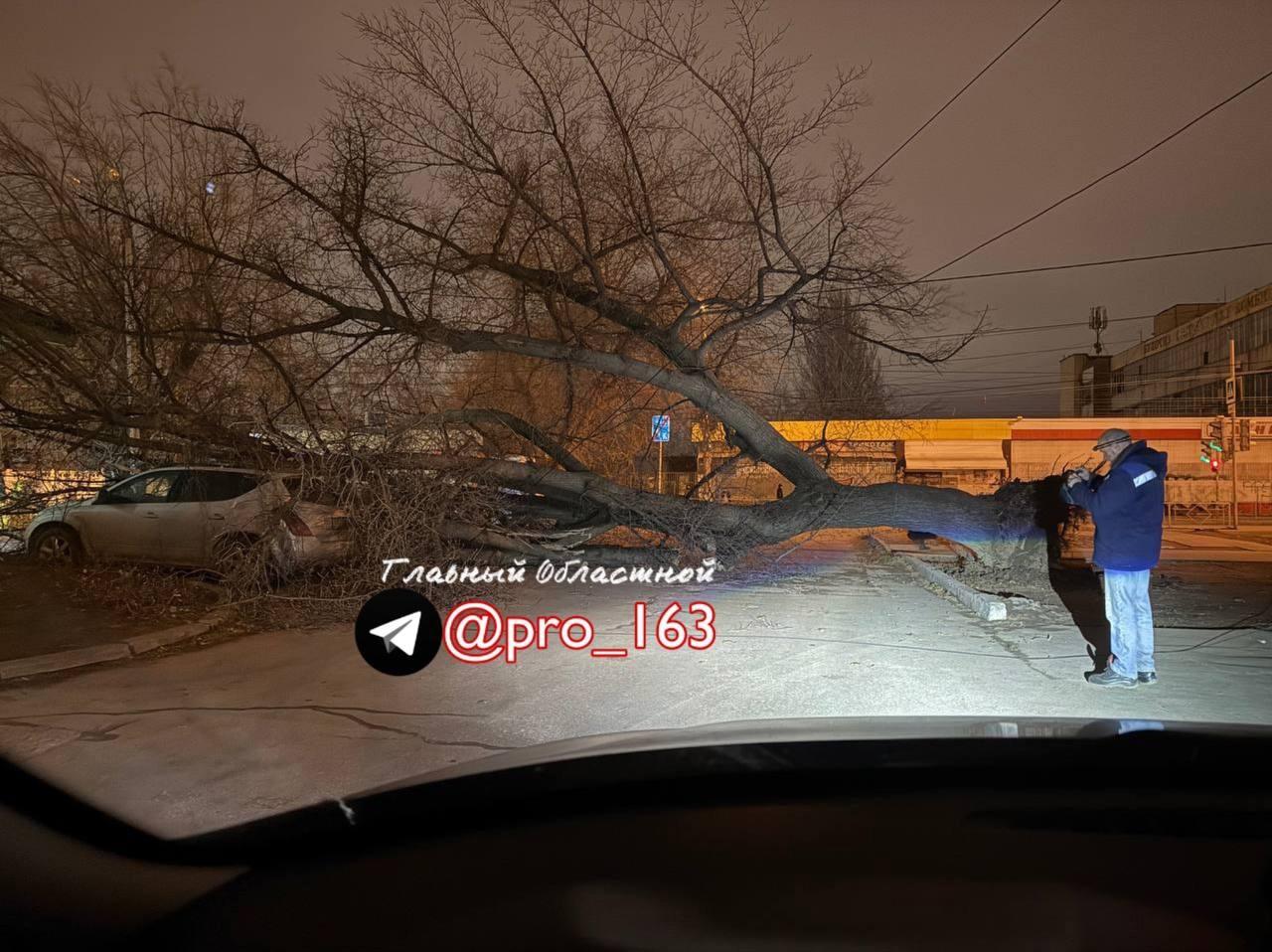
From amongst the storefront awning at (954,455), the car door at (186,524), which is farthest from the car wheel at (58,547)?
the storefront awning at (954,455)

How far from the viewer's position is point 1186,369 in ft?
182

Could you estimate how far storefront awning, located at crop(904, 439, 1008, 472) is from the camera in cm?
3347

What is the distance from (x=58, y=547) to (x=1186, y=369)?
60.1m

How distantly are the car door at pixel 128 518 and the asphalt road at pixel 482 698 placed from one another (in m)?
3.57

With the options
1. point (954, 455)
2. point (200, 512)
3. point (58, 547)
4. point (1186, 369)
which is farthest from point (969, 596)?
point (1186, 369)

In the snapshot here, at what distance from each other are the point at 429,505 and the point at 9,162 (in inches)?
276

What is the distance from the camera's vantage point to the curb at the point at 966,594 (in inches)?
407

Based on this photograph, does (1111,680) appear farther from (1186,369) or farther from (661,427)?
(1186,369)

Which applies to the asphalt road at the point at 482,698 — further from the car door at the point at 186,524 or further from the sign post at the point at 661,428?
the sign post at the point at 661,428

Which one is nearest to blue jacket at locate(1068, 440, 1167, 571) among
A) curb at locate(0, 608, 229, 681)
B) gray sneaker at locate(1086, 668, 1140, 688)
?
gray sneaker at locate(1086, 668, 1140, 688)

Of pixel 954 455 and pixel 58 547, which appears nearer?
pixel 58 547

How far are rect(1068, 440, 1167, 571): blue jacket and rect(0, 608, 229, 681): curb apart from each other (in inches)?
317

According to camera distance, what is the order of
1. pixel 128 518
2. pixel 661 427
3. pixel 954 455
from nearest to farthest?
pixel 128 518
pixel 661 427
pixel 954 455

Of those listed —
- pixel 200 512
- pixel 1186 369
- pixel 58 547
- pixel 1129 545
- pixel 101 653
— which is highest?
pixel 1186 369
